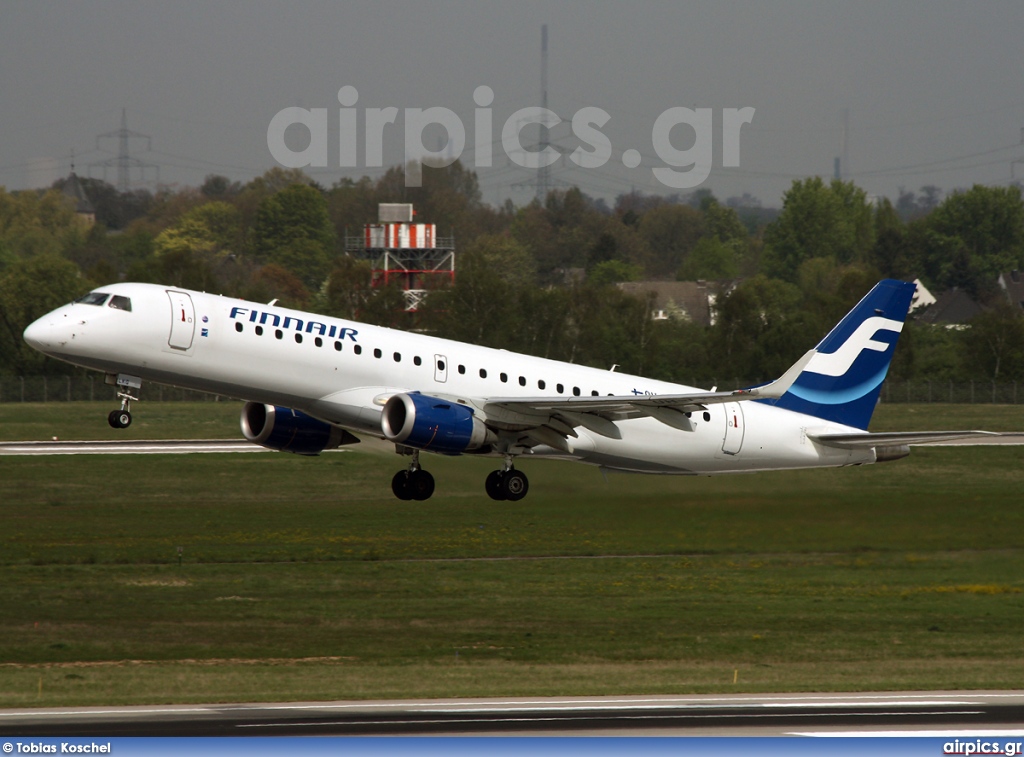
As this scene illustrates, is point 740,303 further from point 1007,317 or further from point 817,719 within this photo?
point 817,719

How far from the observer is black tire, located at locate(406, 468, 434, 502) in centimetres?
4275

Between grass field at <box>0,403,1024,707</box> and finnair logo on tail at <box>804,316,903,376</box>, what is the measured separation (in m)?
4.15

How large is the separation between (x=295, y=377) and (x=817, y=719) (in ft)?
60.4

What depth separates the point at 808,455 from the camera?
47156 mm

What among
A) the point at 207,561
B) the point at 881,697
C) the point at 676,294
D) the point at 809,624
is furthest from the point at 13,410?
the point at 676,294

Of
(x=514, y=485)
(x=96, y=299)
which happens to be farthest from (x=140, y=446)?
(x=514, y=485)

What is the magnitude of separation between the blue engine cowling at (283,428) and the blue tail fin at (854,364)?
15.4 m

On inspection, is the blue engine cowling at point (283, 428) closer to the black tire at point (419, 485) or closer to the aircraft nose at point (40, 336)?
the black tire at point (419, 485)

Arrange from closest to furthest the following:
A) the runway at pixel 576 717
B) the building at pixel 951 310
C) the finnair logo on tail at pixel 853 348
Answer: the runway at pixel 576 717, the finnair logo on tail at pixel 853 348, the building at pixel 951 310

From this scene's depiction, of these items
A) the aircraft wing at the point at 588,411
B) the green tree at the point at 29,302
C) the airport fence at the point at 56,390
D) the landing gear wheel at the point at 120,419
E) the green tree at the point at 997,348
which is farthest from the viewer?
the green tree at the point at 997,348

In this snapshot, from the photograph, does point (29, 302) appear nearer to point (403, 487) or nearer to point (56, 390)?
point (56, 390)

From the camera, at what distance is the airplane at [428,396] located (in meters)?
39.6

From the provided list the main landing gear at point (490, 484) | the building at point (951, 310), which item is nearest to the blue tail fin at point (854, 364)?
the main landing gear at point (490, 484)

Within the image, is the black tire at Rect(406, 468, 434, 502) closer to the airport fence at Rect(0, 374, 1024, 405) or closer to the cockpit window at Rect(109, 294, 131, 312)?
the cockpit window at Rect(109, 294, 131, 312)
